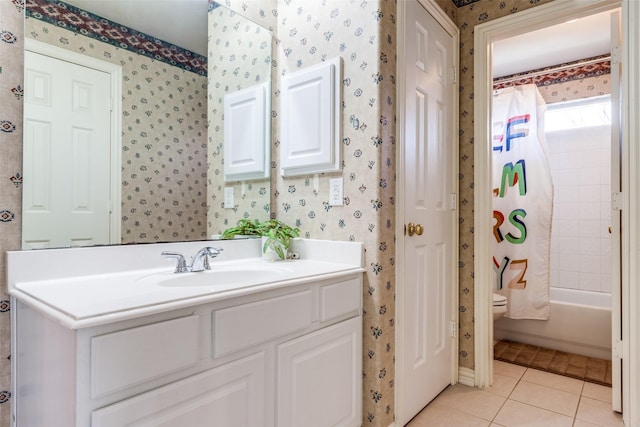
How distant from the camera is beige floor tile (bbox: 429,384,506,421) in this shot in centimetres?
193

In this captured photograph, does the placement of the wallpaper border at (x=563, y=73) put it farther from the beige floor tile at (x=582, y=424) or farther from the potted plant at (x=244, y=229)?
the potted plant at (x=244, y=229)

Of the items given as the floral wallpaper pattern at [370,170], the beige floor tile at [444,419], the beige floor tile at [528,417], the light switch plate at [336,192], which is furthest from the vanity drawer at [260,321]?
the beige floor tile at [528,417]

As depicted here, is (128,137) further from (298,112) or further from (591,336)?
(591,336)

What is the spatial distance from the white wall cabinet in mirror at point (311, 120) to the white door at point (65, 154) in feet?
2.72

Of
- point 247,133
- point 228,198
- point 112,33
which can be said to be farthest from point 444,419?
point 112,33

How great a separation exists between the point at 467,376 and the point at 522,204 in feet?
5.06

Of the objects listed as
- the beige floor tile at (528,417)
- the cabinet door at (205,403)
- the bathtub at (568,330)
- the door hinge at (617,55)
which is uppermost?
the door hinge at (617,55)

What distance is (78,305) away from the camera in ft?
2.94

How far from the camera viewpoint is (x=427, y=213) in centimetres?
196

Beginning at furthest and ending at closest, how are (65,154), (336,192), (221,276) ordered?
(336,192)
(221,276)
(65,154)

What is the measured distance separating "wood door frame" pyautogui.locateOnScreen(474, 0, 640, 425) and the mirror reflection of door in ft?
6.35

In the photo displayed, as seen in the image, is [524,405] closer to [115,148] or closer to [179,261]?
[179,261]

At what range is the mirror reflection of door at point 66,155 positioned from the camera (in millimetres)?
1216

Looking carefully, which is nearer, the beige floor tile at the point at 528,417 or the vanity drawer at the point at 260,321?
the vanity drawer at the point at 260,321
